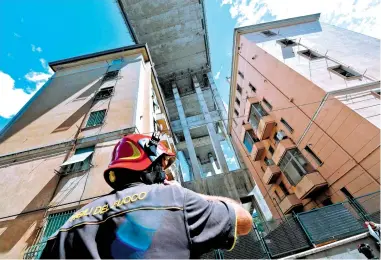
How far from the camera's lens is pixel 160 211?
3.99ft

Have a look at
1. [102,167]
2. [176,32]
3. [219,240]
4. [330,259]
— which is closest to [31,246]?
[102,167]

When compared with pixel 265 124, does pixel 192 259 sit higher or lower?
lower

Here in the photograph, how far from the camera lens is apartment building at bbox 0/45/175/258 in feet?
21.7

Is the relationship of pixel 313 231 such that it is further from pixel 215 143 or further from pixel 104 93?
pixel 104 93

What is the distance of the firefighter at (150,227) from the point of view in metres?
1.11

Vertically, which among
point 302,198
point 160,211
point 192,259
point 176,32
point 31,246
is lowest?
point 192,259

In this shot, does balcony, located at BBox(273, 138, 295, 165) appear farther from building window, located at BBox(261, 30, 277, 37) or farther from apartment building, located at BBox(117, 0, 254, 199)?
building window, located at BBox(261, 30, 277, 37)

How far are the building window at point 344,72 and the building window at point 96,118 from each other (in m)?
13.8

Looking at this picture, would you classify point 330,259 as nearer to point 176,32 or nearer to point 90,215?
point 90,215

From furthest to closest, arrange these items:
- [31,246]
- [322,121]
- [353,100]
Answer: [322,121]
[353,100]
[31,246]

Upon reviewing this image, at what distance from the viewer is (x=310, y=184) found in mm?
10727

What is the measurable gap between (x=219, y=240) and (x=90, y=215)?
2.95ft

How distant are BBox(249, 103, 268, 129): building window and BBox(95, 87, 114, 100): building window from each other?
38.5ft

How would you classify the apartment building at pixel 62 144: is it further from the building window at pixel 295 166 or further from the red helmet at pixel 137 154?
the building window at pixel 295 166
